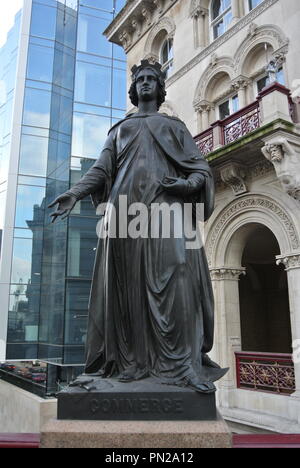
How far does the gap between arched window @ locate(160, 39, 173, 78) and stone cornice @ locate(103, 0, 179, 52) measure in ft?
3.59

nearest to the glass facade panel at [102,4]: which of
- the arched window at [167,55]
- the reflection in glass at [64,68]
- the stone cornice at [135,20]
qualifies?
the reflection in glass at [64,68]

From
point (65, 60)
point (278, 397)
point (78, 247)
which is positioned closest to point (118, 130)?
point (278, 397)

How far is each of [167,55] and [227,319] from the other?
1145 cm

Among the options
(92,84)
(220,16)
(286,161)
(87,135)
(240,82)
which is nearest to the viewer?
(286,161)

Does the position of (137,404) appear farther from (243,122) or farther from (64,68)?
(64,68)

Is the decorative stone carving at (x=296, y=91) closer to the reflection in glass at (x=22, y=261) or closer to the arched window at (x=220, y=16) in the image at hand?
the arched window at (x=220, y=16)

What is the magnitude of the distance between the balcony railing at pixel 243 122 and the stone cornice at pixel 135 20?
7584mm

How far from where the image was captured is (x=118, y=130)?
309cm

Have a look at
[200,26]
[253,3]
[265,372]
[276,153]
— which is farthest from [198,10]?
[265,372]

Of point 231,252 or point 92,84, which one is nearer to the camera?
point 231,252

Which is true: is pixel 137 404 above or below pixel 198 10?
below

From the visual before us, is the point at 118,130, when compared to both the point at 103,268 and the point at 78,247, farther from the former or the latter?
the point at 78,247

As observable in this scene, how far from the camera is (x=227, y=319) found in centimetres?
1138

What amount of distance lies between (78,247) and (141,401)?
18123mm
